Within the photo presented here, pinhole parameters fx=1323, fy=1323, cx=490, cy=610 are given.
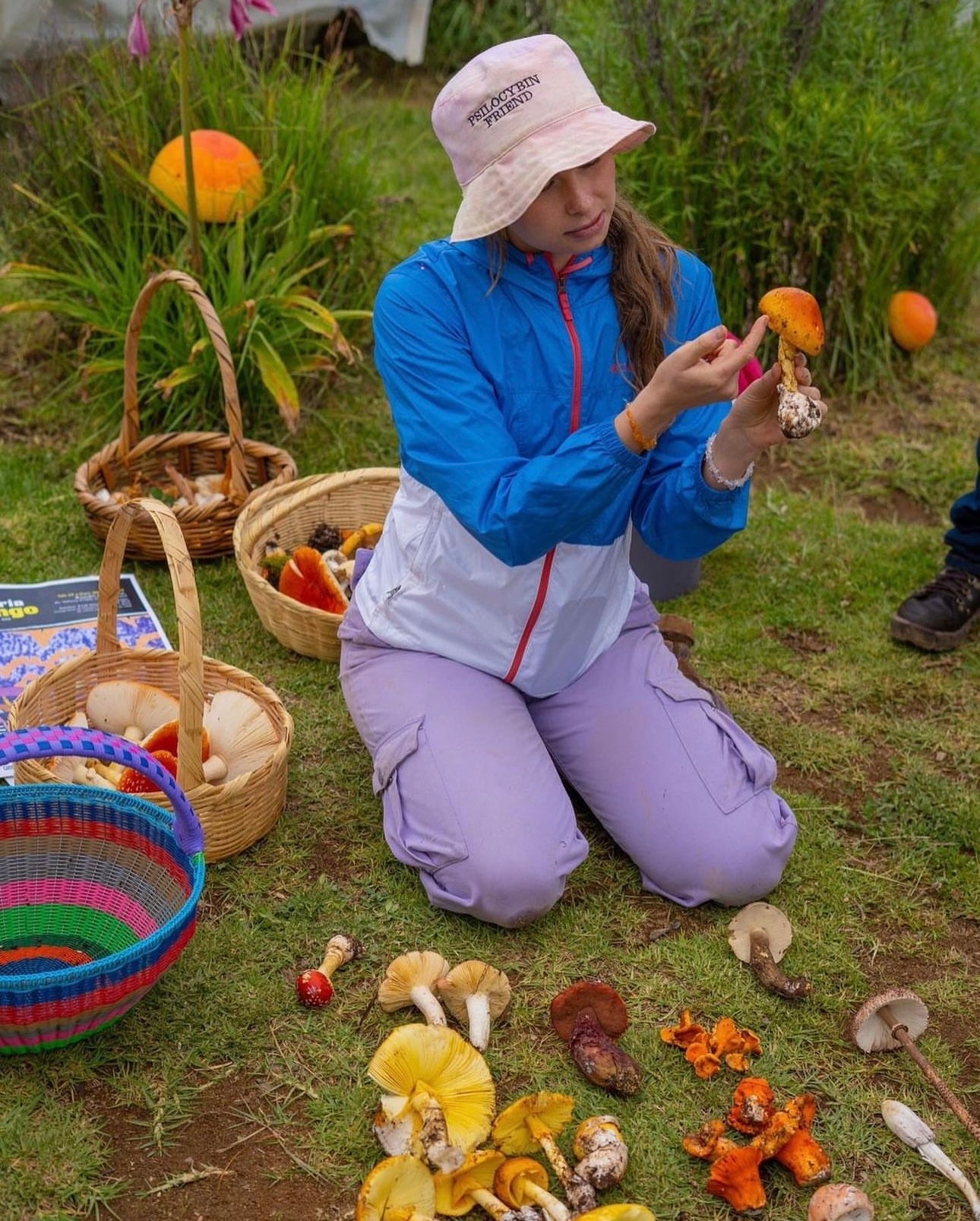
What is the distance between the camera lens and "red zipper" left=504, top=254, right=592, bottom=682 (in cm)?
240

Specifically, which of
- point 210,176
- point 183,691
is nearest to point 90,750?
point 183,691

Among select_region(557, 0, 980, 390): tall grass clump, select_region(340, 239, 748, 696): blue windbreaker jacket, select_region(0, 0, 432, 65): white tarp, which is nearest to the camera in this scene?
select_region(340, 239, 748, 696): blue windbreaker jacket

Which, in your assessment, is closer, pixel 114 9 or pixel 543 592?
pixel 543 592

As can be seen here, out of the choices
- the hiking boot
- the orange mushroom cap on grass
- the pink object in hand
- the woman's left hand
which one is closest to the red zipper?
the woman's left hand

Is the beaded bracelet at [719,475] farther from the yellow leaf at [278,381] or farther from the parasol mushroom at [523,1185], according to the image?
the yellow leaf at [278,381]

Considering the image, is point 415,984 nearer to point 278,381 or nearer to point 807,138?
point 278,381

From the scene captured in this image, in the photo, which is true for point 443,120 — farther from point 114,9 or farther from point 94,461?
point 114,9

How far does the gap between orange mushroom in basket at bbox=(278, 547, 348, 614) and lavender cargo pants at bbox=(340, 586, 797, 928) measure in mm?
537

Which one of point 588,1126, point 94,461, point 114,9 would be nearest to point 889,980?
point 588,1126

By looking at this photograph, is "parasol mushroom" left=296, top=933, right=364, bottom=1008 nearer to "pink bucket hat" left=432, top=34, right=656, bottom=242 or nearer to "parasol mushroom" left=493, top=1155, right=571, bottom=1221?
"parasol mushroom" left=493, top=1155, right=571, bottom=1221

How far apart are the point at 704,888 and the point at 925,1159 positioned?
2.07 feet

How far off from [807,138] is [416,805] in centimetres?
279

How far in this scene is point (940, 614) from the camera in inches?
136

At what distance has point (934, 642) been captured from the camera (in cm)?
342
